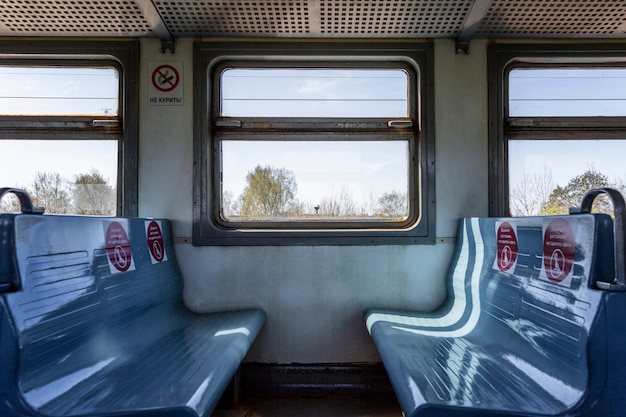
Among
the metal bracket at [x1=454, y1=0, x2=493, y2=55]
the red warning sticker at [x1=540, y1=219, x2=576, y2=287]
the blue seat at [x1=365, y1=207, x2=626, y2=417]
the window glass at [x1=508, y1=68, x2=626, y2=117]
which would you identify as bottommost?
the blue seat at [x1=365, y1=207, x2=626, y2=417]

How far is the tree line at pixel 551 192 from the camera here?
2.78 metres

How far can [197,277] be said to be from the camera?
107 inches

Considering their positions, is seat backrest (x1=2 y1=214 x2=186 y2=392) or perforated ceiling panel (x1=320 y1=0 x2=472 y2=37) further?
perforated ceiling panel (x1=320 y1=0 x2=472 y2=37)

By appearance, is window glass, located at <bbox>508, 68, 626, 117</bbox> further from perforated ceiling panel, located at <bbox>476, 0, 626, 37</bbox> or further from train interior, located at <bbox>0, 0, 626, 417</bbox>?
perforated ceiling panel, located at <bbox>476, 0, 626, 37</bbox>

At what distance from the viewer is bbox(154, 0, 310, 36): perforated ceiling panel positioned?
2422 millimetres

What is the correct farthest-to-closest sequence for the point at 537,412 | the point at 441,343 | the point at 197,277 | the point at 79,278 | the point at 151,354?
the point at 197,277 < the point at 441,343 < the point at 151,354 < the point at 79,278 < the point at 537,412

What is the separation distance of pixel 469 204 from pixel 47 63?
3128 millimetres

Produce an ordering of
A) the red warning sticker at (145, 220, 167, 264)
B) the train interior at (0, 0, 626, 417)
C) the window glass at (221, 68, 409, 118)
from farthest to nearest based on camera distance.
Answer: the window glass at (221, 68, 409, 118), the train interior at (0, 0, 626, 417), the red warning sticker at (145, 220, 167, 264)

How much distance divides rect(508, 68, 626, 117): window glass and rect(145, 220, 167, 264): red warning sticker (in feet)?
8.32

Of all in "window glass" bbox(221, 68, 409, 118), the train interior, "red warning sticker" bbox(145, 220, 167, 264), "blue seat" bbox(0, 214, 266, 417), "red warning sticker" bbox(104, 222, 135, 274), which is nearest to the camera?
"blue seat" bbox(0, 214, 266, 417)

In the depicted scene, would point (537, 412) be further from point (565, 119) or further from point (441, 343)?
point (565, 119)

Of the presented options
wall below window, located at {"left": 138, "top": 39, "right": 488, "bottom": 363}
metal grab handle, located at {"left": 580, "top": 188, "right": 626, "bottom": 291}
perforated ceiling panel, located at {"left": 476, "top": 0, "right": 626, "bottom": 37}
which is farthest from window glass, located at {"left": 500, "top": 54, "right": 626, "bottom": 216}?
metal grab handle, located at {"left": 580, "top": 188, "right": 626, "bottom": 291}

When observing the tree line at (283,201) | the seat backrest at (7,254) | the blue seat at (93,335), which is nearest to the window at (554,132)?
the tree line at (283,201)

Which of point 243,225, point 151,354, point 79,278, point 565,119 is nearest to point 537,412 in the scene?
point 151,354
